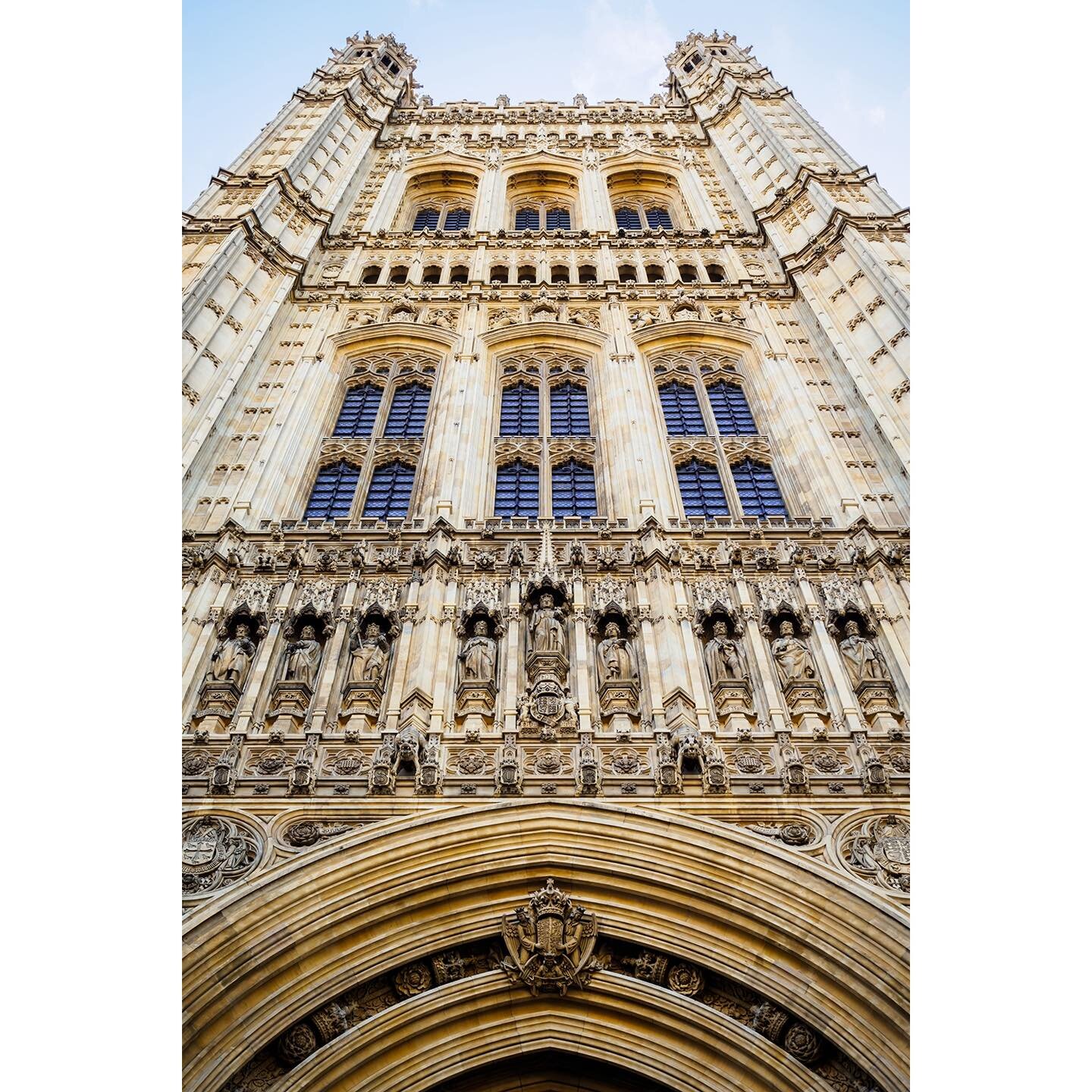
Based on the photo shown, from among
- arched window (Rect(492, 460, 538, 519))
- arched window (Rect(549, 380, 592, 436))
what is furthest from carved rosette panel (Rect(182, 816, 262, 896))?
arched window (Rect(549, 380, 592, 436))

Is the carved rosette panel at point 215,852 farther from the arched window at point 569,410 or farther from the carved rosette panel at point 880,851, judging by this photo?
the arched window at point 569,410

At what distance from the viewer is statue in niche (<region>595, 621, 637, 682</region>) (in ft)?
43.0

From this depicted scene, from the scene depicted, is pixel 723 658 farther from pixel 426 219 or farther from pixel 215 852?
pixel 426 219

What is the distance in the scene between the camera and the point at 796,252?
955 inches

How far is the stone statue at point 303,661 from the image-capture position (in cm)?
1302

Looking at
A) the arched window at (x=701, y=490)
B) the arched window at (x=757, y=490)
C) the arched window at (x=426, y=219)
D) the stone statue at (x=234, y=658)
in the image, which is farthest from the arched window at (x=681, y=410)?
the arched window at (x=426, y=219)

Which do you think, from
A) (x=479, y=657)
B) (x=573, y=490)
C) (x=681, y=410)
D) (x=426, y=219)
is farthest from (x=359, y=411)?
Result: (x=426, y=219)

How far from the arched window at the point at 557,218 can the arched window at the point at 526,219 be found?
1.09ft

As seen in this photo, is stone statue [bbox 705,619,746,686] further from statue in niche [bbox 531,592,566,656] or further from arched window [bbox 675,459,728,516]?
arched window [bbox 675,459,728,516]

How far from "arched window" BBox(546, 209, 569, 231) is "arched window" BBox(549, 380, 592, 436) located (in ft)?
36.8

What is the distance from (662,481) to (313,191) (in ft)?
48.7

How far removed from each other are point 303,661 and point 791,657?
562 cm

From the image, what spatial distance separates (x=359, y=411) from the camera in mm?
21219
